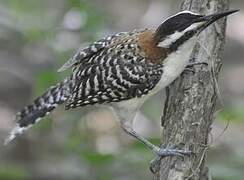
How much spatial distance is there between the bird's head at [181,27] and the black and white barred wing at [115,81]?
18 centimetres

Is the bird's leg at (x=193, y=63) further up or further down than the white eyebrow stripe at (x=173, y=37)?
further down

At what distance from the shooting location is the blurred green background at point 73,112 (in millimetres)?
4730

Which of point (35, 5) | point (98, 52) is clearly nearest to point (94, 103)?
point (98, 52)

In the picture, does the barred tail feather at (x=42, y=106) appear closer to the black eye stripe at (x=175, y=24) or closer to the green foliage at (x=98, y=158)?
the green foliage at (x=98, y=158)

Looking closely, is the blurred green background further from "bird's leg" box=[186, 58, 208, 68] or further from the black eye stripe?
the black eye stripe

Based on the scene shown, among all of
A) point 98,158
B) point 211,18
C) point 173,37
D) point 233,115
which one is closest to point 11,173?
point 98,158

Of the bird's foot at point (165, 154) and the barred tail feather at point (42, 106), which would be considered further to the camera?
the barred tail feather at point (42, 106)

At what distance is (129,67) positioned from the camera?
4188 millimetres

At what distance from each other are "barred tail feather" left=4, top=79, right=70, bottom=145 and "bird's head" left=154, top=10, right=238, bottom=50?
2.66ft

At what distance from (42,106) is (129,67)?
80cm

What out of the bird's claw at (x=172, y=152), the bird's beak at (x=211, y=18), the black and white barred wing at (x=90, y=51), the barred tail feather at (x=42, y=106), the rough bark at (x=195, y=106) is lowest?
the bird's claw at (x=172, y=152)

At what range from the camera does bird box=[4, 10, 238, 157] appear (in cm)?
397

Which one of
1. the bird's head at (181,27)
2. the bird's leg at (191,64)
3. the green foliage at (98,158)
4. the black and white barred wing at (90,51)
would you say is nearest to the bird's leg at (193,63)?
the bird's leg at (191,64)

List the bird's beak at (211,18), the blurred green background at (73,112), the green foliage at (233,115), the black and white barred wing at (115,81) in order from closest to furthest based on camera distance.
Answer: the bird's beak at (211,18)
the black and white barred wing at (115,81)
the green foliage at (233,115)
the blurred green background at (73,112)
